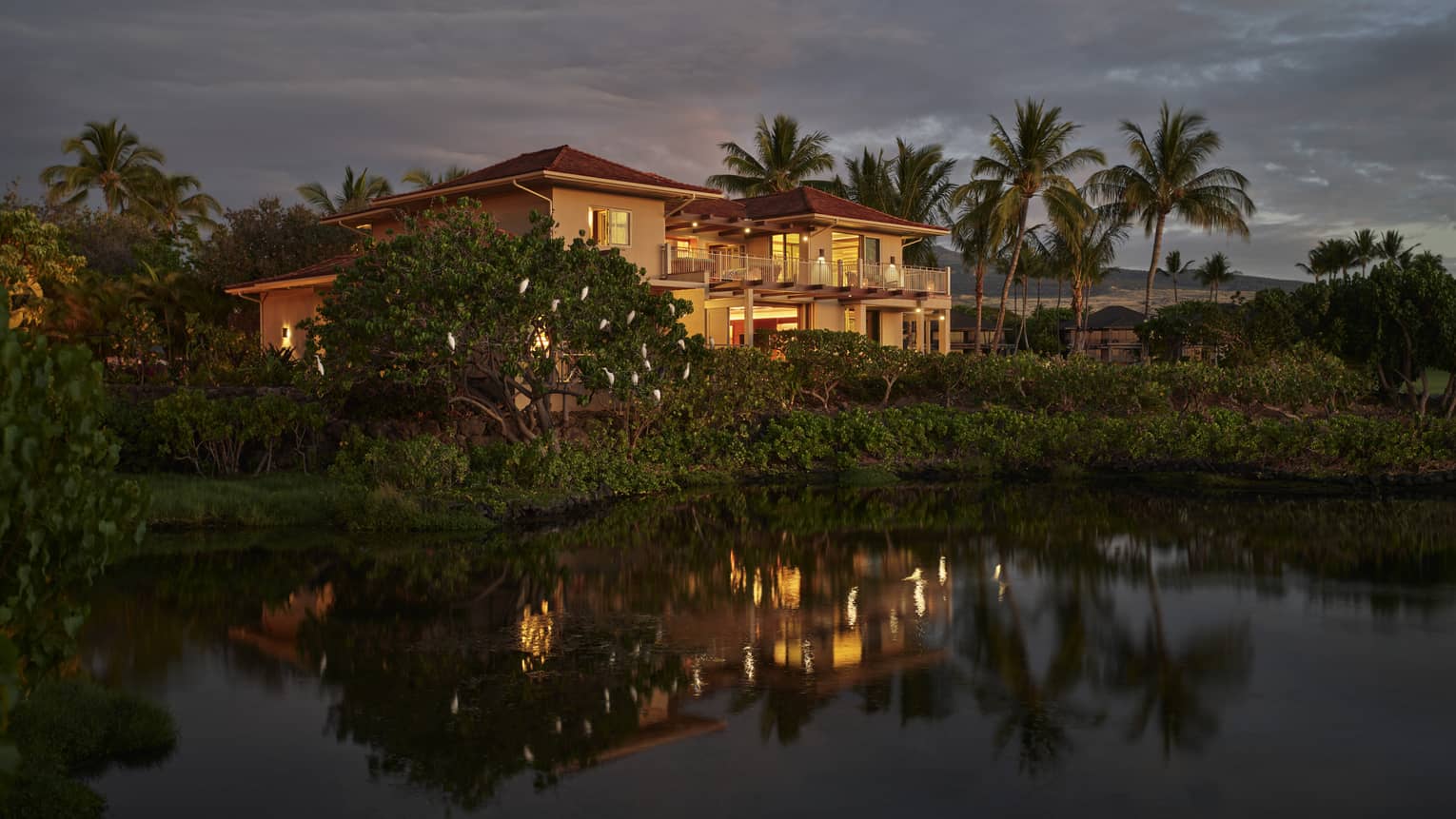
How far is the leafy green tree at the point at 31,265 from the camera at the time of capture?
26594mm

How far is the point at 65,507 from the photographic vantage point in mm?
6152

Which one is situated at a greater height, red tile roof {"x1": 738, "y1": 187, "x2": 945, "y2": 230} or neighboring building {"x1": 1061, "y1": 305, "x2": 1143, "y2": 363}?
red tile roof {"x1": 738, "y1": 187, "x2": 945, "y2": 230}

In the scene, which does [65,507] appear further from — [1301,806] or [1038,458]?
[1038,458]

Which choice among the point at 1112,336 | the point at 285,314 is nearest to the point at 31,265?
the point at 285,314

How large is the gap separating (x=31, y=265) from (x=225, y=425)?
997 centimetres

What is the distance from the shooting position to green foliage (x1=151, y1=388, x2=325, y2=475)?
21938 millimetres

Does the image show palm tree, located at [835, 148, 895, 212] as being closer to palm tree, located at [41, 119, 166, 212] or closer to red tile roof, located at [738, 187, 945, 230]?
red tile roof, located at [738, 187, 945, 230]

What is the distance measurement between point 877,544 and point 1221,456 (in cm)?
1226

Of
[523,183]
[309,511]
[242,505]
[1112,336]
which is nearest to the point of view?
[242,505]

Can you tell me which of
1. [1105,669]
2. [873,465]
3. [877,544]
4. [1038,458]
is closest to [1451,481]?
[1038,458]

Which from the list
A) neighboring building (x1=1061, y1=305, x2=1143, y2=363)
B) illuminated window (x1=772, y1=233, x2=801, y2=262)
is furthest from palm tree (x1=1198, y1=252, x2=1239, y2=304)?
illuminated window (x1=772, y1=233, x2=801, y2=262)

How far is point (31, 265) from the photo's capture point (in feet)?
91.5

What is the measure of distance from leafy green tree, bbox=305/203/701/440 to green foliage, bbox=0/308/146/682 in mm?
13614

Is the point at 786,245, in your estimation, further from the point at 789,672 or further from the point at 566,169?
the point at 789,672
